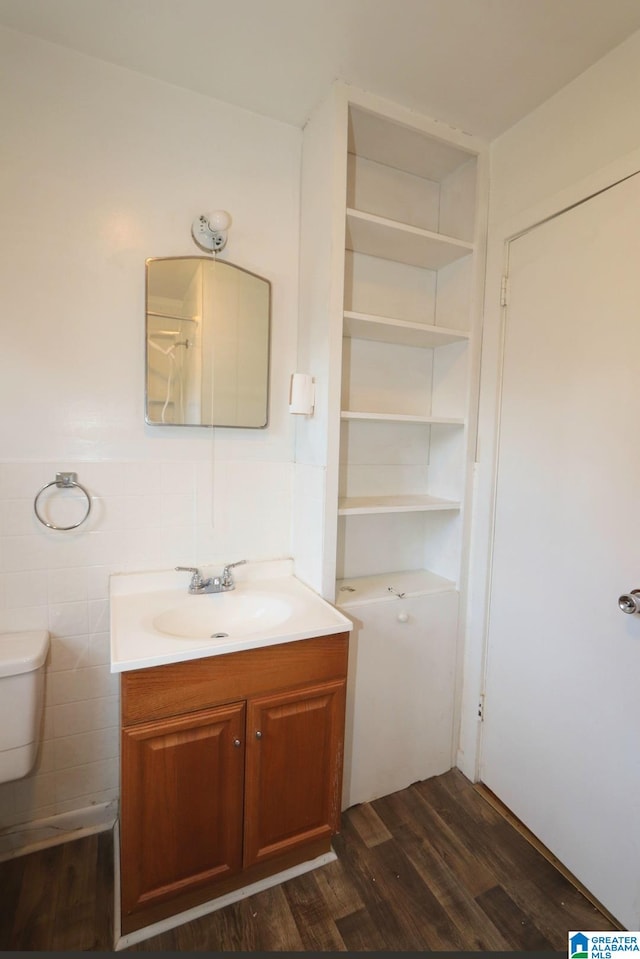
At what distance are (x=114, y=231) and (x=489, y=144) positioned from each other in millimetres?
1439

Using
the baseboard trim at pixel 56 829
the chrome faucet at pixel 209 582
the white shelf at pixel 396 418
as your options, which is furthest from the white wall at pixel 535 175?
the baseboard trim at pixel 56 829

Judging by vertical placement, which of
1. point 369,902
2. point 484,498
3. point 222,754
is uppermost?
point 484,498

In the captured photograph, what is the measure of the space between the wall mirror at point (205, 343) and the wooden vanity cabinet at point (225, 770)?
0.83m

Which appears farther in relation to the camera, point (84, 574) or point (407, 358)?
point (407, 358)

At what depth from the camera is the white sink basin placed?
139 cm

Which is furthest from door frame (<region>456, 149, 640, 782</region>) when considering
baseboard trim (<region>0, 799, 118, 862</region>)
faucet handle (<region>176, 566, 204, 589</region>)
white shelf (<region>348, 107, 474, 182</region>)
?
baseboard trim (<region>0, 799, 118, 862</region>)

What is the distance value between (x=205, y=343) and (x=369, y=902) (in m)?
1.84

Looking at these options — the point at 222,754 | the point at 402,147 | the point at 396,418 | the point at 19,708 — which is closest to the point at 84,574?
the point at 19,708

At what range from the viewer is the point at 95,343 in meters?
1.40

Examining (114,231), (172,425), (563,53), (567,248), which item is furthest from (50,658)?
(563,53)

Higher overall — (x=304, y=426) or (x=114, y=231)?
(x=114, y=231)

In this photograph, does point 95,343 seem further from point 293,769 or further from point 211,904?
point 211,904

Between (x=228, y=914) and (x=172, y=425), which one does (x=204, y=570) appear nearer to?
(x=172, y=425)

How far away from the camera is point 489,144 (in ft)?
5.49
